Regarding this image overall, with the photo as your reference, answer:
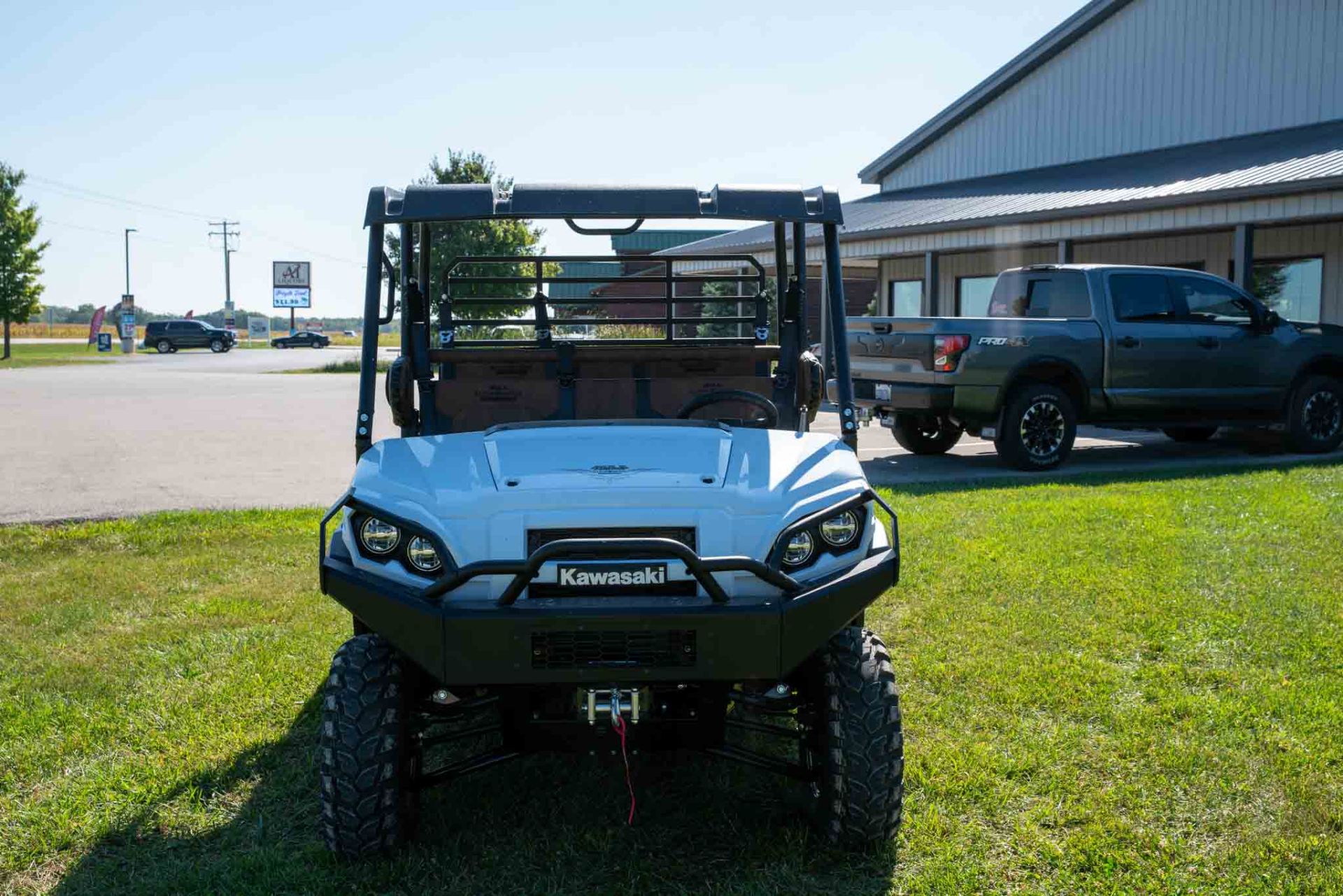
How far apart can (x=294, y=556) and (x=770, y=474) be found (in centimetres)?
515

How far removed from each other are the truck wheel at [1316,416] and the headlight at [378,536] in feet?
38.2

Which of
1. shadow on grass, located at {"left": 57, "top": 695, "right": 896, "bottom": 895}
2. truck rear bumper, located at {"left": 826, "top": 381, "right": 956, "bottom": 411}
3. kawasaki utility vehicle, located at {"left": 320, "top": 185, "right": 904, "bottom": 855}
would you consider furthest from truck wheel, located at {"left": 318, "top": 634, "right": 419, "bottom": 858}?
truck rear bumper, located at {"left": 826, "top": 381, "right": 956, "bottom": 411}

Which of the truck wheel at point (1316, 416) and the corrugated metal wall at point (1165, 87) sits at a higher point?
the corrugated metal wall at point (1165, 87)

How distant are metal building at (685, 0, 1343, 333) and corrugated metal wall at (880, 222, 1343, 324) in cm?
3

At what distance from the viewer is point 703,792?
419 centimetres

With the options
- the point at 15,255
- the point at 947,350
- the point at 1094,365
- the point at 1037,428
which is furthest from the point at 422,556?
the point at 15,255

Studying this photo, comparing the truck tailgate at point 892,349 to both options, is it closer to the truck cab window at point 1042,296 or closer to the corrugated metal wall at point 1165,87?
the truck cab window at point 1042,296

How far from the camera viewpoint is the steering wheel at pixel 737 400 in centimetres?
450

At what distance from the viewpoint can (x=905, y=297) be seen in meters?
25.0

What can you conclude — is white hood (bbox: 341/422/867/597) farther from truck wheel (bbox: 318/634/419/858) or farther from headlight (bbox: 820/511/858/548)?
truck wheel (bbox: 318/634/419/858)

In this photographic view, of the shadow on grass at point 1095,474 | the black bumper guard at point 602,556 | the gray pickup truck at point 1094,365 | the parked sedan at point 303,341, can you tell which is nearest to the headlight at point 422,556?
the black bumper guard at point 602,556

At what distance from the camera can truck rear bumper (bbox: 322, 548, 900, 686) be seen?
3230mm

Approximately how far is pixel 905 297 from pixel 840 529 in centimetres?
2210

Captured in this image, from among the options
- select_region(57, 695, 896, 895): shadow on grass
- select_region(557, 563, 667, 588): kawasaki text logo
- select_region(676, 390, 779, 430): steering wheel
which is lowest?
select_region(57, 695, 896, 895): shadow on grass
